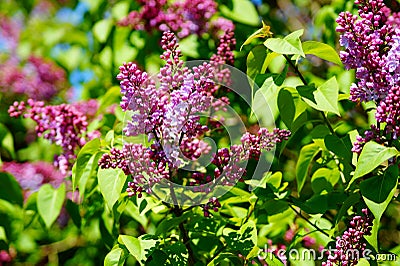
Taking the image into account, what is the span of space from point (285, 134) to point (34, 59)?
8.40 ft

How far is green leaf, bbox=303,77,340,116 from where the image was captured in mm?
1359

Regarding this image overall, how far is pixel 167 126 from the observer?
1.34 meters

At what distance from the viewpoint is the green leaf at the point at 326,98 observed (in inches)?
53.5

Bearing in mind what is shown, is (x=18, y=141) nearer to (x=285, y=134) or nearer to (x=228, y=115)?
(x=228, y=115)

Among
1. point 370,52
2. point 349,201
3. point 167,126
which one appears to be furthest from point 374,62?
point 167,126

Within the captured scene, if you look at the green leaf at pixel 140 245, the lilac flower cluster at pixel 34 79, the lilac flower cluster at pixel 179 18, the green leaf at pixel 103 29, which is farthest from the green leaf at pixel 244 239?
the lilac flower cluster at pixel 34 79

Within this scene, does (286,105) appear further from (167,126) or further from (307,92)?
(167,126)

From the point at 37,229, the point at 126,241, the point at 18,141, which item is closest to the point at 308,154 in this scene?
the point at 126,241

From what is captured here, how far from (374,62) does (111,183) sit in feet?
2.37

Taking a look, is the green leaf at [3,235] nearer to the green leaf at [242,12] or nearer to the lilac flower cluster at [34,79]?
the green leaf at [242,12]

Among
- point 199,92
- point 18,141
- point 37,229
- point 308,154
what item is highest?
point 199,92

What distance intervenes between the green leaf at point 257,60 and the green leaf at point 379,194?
41cm

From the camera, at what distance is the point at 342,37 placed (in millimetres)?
1365

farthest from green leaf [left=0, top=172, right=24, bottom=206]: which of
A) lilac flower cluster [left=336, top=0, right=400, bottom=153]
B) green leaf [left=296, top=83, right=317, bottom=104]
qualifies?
lilac flower cluster [left=336, top=0, right=400, bottom=153]
